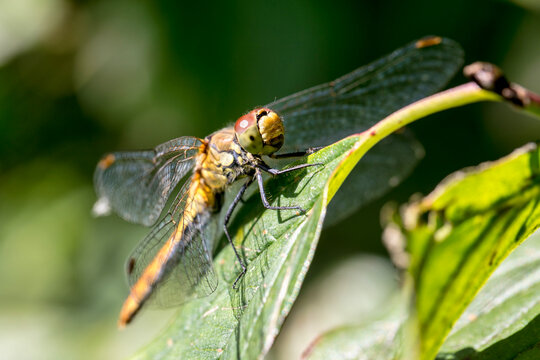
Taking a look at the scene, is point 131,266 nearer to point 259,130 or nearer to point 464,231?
point 259,130

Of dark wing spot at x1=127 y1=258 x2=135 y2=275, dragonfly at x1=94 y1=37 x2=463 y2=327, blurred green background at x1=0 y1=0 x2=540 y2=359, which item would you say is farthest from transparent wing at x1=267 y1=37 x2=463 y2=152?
blurred green background at x1=0 y1=0 x2=540 y2=359

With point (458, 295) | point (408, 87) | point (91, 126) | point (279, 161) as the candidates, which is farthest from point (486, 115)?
point (91, 126)

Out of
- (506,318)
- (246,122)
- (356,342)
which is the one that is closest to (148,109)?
(246,122)

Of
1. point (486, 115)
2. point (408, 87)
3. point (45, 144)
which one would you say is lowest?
point (45, 144)

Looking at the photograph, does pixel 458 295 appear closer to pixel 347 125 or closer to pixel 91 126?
pixel 347 125

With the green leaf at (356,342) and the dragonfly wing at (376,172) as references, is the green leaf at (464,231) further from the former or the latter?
the dragonfly wing at (376,172)
